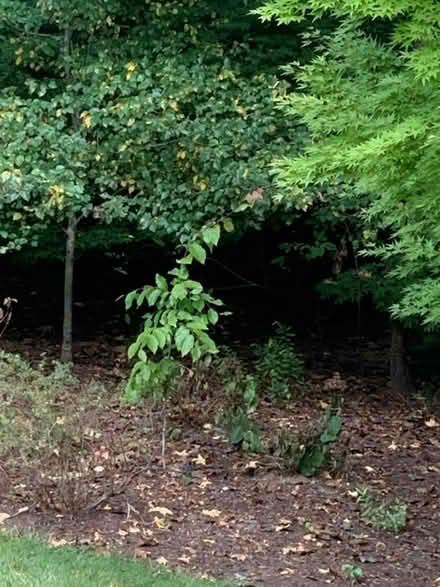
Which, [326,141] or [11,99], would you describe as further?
[11,99]

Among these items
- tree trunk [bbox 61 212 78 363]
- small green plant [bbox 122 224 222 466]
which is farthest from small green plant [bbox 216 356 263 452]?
tree trunk [bbox 61 212 78 363]

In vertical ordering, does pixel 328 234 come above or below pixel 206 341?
above

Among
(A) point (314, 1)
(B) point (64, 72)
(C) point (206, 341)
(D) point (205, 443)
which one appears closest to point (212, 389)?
(D) point (205, 443)

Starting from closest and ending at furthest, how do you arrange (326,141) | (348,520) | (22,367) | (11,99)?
1. (326,141)
2. (348,520)
3. (22,367)
4. (11,99)

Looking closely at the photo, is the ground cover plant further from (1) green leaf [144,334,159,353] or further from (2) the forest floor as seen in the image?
(1) green leaf [144,334,159,353]

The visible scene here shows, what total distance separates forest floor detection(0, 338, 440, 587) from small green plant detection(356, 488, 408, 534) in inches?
0.6

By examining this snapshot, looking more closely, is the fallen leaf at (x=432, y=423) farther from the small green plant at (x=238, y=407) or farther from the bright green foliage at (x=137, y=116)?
the bright green foliage at (x=137, y=116)

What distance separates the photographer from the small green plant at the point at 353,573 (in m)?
4.95

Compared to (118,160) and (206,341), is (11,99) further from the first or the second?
(206,341)

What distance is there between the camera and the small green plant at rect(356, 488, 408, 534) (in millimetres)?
5688

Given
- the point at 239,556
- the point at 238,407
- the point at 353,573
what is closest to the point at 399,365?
the point at 238,407

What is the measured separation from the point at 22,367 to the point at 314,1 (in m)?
3.81

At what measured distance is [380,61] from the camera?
4.37 meters

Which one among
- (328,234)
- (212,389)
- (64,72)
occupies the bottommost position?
(212,389)
